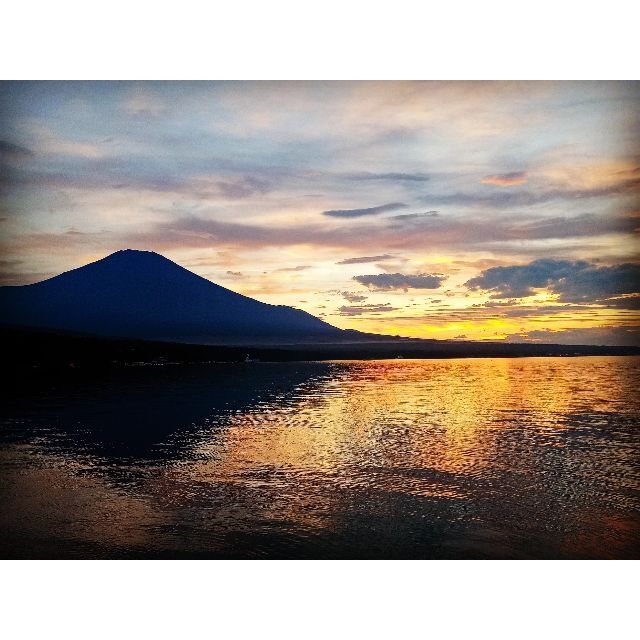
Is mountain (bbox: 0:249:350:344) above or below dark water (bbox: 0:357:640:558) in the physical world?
above

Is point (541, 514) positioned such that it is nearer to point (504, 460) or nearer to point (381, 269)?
point (504, 460)

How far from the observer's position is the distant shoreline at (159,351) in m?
10.4

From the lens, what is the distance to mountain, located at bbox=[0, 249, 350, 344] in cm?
914

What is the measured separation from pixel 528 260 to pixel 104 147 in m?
6.35

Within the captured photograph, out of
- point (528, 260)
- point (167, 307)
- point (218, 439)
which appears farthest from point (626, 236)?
point (167, 307)

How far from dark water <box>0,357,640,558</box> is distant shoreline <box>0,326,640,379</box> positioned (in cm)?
148

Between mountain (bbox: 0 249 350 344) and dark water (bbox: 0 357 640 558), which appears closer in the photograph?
dark water (bbox: 0 357 640 558)

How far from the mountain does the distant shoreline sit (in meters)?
0.55

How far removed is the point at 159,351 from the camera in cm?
2844

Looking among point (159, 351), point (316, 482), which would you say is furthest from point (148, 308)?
point (316, 482)

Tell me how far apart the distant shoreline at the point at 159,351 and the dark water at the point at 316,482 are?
4.85 ft

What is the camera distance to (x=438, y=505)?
618 cm

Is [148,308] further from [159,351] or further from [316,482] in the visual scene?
[316,482]

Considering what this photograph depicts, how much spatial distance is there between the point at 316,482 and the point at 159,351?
22847 millimetres
